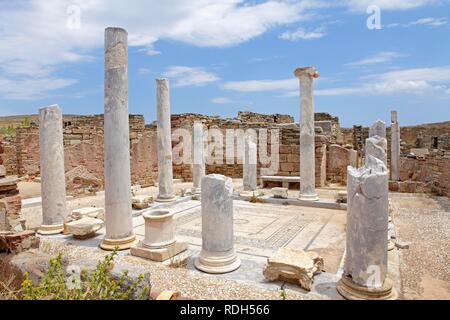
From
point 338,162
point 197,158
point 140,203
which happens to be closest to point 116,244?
point 140,203

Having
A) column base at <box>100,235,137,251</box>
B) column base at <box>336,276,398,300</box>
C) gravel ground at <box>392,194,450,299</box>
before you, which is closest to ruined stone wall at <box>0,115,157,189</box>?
column base at <box>100,235,137,251</box>

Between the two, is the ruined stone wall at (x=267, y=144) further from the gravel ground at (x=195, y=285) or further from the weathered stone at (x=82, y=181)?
the gravel ground at (x=195, y=285)

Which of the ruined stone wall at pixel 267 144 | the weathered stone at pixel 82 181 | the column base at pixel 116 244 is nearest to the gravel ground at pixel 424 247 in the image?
the ruined stone wall at pixel 267 144

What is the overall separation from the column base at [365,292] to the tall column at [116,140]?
375cm

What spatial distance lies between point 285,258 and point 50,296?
2901 mm

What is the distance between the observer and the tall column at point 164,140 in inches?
375

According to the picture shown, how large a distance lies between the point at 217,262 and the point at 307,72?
6.66 meters

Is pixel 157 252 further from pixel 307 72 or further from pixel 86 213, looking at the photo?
pixel 307 72

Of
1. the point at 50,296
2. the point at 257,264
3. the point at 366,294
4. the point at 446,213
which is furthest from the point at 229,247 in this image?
the point at 446,213

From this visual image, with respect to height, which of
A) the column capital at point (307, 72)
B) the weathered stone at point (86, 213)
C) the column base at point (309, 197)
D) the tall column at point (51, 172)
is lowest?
the column base at point (309, 197)

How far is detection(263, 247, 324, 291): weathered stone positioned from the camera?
13.1ft

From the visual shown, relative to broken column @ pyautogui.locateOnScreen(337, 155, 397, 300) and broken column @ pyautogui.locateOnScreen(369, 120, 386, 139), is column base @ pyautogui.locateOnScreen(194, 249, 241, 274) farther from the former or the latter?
broken column @ pyautogui.locateOnScreen(369, 120, 386, 139)

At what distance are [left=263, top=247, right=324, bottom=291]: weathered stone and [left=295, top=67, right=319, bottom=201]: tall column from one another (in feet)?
17.1
